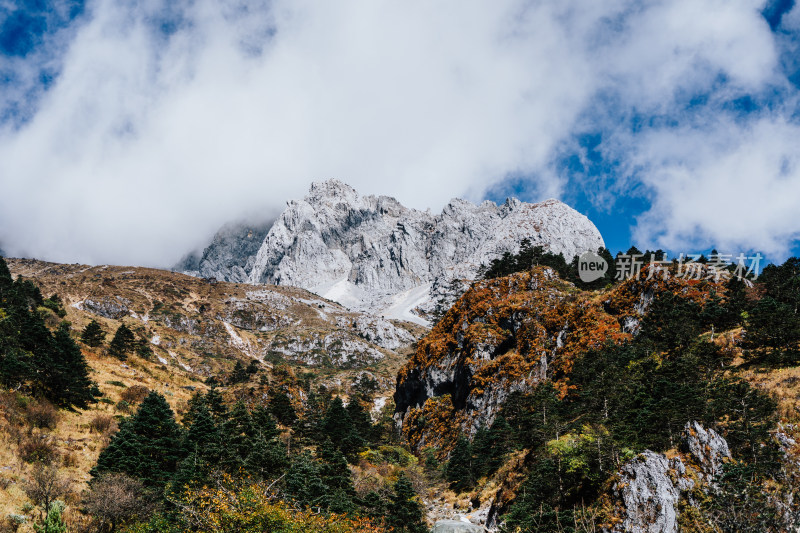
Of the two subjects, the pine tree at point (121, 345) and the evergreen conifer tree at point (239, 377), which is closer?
the pine tree at point (121, 345)

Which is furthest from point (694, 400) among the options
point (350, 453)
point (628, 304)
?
A: point (350, 453)

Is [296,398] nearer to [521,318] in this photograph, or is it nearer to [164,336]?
[521,318]

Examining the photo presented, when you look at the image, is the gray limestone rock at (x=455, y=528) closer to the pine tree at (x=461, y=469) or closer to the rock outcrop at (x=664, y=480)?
the pine tree at (x=461, y=469)

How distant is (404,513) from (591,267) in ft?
171

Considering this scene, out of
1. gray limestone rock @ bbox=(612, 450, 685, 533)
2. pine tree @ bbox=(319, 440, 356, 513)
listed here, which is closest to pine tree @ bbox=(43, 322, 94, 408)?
pine tree @ bbox=(319, 440, 356, 513)

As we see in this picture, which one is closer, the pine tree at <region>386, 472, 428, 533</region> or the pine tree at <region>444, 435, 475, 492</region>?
the pine tree at <region>386, 472, 428, 533</region>

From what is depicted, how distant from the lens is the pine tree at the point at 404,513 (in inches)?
1261

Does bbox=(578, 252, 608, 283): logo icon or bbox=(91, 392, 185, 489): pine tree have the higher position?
bbox=(578, 252, 608, 283): logo icon

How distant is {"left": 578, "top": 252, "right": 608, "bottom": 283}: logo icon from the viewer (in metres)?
68.0

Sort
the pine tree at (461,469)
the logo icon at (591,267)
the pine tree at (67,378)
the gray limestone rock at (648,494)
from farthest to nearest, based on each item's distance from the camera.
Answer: the logo icon at (591,267) < the pine tree at (461,469) < the pine tree at (67,378) < the gray limestone rock at (648,494)

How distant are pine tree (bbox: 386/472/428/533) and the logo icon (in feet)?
160

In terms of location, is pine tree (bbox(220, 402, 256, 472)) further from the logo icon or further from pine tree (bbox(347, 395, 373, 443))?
the logo icon

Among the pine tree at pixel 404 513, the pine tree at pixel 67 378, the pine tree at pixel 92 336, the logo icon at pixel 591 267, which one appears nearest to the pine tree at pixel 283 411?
the pine tree at pixel 67 378

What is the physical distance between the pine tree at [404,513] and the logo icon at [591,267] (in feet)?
160
